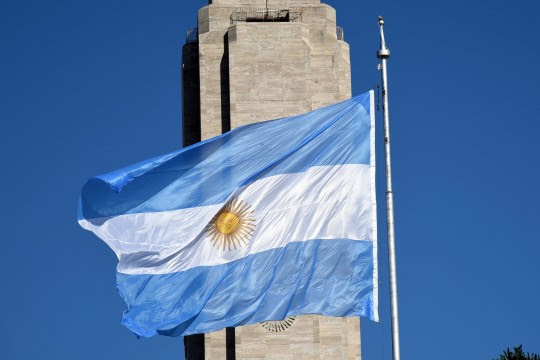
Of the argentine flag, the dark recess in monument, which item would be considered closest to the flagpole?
the argentine flag

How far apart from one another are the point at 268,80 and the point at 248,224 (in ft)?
76.7

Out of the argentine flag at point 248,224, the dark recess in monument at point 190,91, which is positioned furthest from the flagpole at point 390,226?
the dark recess in monument at point 190,91

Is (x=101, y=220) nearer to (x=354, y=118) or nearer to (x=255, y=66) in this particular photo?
(x=354, y=118)

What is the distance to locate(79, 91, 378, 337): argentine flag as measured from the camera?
3569 centimetres

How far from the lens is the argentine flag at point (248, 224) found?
35688 millimetres

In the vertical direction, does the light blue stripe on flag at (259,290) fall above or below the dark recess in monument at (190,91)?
below

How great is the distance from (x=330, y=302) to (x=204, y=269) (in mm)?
3191

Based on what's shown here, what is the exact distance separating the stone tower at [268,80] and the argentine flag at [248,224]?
834 inches

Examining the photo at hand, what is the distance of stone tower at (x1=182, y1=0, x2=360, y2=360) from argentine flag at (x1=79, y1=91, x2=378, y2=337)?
2119 centimetres

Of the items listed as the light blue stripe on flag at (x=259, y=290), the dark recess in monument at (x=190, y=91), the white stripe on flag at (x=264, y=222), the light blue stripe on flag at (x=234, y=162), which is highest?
the dark recess in monument at (x=190, y=91)

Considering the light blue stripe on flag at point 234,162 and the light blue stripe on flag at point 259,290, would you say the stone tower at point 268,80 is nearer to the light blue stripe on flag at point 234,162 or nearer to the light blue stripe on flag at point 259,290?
the light blue stripe on flag at point 234,162

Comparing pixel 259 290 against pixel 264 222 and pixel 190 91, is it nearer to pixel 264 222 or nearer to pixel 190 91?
pixel 264 222

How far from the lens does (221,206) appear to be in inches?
1453

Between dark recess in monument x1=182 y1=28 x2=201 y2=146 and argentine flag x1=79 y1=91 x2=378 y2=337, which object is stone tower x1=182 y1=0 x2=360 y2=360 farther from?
argentine flag x1=79 y1=91 x2=378 y2=337
